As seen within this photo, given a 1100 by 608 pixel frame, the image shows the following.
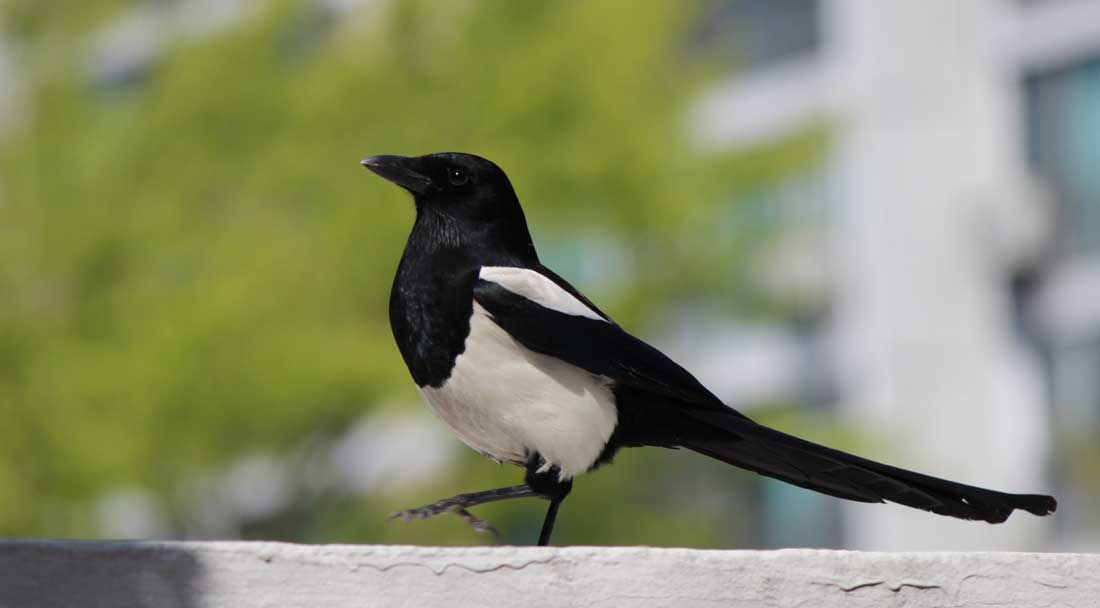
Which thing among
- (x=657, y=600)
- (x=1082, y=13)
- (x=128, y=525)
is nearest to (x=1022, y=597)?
(x=657, y=600)

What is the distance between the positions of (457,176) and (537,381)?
41 cm

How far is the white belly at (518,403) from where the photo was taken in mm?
2523

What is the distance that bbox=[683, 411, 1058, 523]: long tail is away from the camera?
7.89ft

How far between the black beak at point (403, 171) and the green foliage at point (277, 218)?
4.60 metres

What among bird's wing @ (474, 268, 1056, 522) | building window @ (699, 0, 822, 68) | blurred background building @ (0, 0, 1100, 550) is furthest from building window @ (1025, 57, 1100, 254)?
bird's wing @ (474, 268, 1056, 522)

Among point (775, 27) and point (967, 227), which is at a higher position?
point (775, 27)

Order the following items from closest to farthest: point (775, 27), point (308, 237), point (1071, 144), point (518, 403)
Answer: point (518, 403) < point (308, 237) < point (1071, 144) < point (775, 27)

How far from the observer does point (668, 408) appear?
2652 mm

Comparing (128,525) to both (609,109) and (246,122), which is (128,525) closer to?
(246,122)

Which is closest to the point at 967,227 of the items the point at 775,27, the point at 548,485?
the point at 775,27

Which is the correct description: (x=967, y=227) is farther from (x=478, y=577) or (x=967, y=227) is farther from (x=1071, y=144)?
(x=478, y=577)

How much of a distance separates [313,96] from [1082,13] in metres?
7.89

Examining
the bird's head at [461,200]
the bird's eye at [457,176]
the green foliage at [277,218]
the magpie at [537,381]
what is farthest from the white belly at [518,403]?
the green foliage at [277,218]

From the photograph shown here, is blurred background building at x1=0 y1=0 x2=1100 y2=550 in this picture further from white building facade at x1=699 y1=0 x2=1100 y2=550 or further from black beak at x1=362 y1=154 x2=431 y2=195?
black beak at x1=362 y1=154 x2=431 y2=195
